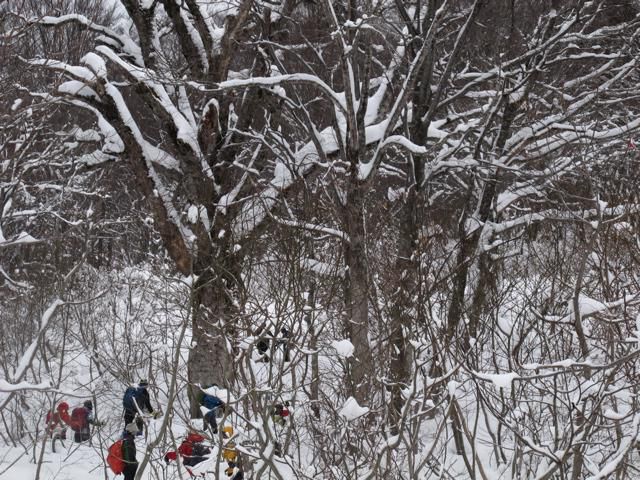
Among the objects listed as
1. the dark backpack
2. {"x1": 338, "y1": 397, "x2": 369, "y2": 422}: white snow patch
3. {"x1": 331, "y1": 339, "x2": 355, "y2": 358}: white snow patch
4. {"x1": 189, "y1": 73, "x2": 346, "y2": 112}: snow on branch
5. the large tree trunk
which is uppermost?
{"x1": 189, "y1": 73, "x2": 346, "y2": 112}: snow on branch

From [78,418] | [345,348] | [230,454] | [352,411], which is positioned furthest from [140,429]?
[352,411]

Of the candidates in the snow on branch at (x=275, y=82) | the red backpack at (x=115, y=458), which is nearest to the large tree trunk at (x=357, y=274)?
the snow on branch at (x=275, y=82)

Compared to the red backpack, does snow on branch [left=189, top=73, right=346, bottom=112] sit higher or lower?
higher

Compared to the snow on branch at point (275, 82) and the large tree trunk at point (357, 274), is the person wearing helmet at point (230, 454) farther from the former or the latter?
the snow on branch at point (275, 82)

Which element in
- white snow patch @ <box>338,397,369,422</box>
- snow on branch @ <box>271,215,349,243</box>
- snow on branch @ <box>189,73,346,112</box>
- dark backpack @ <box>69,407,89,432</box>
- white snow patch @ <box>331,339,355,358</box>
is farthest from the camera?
dark backpack @ <box>69,407,89,432</box>

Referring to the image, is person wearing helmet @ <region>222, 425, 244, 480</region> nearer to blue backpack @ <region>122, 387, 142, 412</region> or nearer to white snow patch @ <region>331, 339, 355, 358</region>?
white snow patch @ <region>331, 339, 355, 358</region>

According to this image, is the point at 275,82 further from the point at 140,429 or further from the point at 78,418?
the point at 78,418

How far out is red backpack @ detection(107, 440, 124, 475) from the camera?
8695 millimetres

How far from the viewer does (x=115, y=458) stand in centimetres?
876

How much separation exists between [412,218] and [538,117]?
4058mm

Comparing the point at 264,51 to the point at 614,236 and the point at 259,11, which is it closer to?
the point at 259,11

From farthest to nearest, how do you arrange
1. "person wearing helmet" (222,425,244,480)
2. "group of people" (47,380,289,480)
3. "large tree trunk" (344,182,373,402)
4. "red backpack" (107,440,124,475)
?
"red backpack" (107,440,124,475), "large tree trunk" (344,182,373,402), "group of people" (47,380,289,480), "person wearing helmet" (222,425,244,480)

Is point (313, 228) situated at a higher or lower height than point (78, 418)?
higher

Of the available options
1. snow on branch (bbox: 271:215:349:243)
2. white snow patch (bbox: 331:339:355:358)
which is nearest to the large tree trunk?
snow on branch (bbox: 271:215:349:243)
